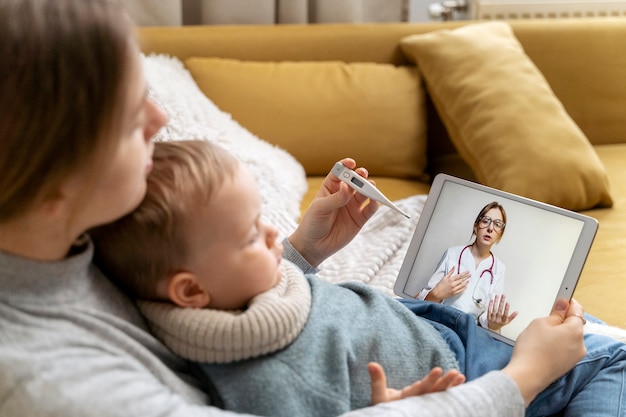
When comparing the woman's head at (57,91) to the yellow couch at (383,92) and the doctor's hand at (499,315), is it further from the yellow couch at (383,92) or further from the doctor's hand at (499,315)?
the yellow couch at (383,92)

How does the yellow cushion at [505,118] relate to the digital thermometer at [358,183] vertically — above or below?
below

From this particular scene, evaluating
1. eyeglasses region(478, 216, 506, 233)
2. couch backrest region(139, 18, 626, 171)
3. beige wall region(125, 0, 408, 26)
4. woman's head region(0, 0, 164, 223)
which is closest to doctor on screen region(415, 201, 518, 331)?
eyeglasses region(478, 216, 506, 233)

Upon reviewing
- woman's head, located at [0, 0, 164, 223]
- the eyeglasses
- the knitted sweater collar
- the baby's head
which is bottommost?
the eyeglasses

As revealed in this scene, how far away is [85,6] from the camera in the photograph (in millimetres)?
633

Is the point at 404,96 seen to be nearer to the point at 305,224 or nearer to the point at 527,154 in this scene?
the point at 527,154

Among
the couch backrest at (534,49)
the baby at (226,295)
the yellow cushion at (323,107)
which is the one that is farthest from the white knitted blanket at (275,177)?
the baby at (226,295)

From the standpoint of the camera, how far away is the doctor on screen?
3.26 feet

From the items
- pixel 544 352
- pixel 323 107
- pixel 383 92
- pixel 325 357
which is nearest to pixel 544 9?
pixel 383 92

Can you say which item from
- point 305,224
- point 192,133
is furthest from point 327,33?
point 305,224

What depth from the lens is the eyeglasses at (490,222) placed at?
1.06 m

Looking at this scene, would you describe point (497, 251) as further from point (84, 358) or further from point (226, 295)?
point (84, 358)

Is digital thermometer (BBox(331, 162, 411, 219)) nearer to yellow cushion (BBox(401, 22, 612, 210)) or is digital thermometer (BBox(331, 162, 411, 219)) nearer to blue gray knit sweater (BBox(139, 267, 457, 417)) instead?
blue gray knit sweater (BBox(139, 267, 457, 417))

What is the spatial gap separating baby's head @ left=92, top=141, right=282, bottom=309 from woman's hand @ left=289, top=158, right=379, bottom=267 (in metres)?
0.27

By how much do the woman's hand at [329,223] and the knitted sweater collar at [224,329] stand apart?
0.31 m
